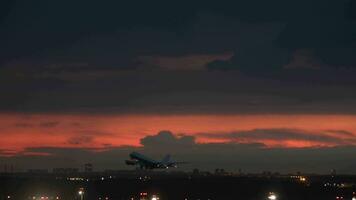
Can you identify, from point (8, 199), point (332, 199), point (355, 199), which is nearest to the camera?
point (355, 199)

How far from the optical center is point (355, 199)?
16888 cm

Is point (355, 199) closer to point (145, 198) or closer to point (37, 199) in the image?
point (145, 198)

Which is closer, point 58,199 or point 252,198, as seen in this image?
point 58,199

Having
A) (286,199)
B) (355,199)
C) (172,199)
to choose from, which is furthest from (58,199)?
(355,199)

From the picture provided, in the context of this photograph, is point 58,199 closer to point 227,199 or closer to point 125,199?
point 125,199

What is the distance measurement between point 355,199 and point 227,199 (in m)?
37.8

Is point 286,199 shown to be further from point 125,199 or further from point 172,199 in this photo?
point 125,199

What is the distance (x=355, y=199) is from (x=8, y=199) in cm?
8080

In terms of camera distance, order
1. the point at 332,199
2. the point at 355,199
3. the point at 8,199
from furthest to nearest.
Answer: the point at 332,199 < the point at 8,199 < the point at 355,199

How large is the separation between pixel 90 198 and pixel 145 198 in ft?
72.7

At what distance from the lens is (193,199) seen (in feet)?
643

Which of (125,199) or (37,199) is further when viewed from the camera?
(125,199)

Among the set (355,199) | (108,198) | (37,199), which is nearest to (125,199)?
(108,198)

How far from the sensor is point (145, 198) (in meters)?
183
